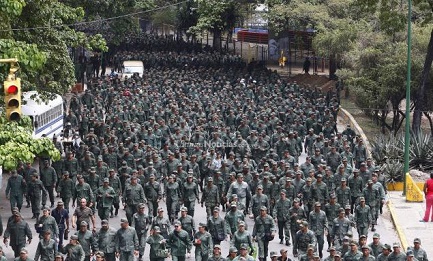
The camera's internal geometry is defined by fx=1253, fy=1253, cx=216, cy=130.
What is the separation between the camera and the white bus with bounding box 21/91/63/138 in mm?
30391

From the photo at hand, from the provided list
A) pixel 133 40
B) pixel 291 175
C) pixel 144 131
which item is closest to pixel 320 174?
pixel 291 175

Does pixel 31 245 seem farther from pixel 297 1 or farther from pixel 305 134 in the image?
pixel 297 1

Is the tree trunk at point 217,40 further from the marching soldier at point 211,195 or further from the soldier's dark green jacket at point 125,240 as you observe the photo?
the soldier's dark green jacket at point 125,240

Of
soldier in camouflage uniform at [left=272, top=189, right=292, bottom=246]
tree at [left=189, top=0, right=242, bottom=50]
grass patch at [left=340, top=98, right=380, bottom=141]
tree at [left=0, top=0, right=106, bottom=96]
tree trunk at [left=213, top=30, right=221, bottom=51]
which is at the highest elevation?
tree at [left=0, top=0, right=106, bottom=96]

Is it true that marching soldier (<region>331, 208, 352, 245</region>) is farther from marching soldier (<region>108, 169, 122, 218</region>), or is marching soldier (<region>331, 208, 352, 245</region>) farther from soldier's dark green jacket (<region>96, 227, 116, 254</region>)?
marching soldier (<region>108, 169, 122, 218</region>)

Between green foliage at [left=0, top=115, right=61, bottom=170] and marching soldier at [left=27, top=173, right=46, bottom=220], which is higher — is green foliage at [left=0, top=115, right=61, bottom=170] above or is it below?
above

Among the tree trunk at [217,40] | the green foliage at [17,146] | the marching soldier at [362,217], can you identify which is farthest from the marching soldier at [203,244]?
the tree trunk at [217,40]

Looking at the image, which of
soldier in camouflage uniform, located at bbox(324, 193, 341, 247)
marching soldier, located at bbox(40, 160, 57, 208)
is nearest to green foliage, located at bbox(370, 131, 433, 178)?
soldier in camouflage uniform, located at bbox(324, 193, 341, 247)

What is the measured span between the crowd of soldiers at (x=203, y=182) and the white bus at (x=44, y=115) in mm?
649

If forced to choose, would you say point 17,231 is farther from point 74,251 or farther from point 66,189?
point 66,189

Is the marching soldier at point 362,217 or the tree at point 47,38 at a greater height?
the tree at point 47,38

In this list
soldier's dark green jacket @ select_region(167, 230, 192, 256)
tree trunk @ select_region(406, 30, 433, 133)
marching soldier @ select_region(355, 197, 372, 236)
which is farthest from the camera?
tree trunk @ select_region(406, 30, 433, 133)

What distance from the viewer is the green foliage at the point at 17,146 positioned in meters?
20.9

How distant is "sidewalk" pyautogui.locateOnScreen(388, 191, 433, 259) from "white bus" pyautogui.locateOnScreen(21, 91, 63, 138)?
8356 mm
